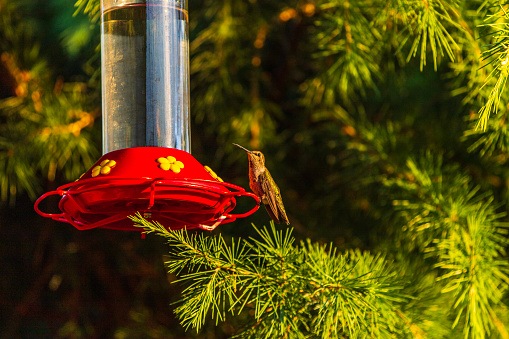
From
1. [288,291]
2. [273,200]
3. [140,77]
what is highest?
[140,77]

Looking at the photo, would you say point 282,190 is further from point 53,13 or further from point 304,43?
point 53,13

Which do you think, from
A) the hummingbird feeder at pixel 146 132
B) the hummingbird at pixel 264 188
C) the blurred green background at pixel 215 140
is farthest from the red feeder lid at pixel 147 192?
the blurred green background at pixel 215 140

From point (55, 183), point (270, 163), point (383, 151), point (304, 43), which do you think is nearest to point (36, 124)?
point (55, 183)

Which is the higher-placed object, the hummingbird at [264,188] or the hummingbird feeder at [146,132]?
the hummingbird feeder at [146,132]

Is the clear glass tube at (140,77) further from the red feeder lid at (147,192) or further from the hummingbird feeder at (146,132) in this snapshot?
the red feeder lid at (147,192)

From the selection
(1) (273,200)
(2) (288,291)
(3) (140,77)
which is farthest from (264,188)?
(3) (140,77)

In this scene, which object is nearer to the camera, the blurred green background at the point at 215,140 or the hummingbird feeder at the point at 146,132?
the hummingbird feeder at the point at 146,132

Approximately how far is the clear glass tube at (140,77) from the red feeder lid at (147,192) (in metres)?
0.22

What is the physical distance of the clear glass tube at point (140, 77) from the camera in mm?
1468

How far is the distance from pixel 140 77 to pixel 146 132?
0.14 metres

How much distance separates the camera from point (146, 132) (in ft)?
4.80

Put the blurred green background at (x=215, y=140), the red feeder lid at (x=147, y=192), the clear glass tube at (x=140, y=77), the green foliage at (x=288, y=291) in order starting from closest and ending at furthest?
1. the red feeder lid at (x=147, y=192)
2. the green foliage at (x=288, y=291)
3. the clear glass tube at (x=140, y=77)
4. the blurred green background at (x=215, y=140)

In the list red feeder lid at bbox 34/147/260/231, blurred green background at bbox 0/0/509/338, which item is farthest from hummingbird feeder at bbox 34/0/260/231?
blurred green background at bbox 0/0/509/338

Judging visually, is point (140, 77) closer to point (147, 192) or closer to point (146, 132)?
point (146, 132)
